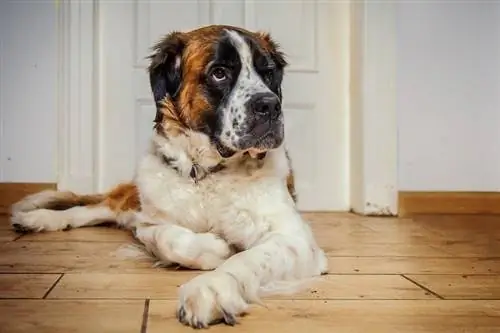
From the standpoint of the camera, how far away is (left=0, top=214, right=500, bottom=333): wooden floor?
0.93 metres

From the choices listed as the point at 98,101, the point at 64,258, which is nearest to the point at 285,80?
the point at 98,101

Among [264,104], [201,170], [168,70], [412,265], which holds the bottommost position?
[412,265]

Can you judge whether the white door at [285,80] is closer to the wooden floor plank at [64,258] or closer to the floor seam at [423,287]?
the wooden floor plank at [64,258]

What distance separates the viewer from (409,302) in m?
1.10

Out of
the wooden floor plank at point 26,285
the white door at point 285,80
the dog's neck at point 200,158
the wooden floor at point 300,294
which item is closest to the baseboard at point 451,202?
the white door at point 285,80

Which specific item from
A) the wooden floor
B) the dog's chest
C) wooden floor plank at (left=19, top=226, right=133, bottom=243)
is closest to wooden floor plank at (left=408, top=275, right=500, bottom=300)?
the wooden floor

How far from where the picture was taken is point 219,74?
160 cm

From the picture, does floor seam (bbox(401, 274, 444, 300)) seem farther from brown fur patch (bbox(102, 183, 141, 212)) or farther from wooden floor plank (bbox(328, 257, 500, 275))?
brown fur patch (bbox(102, 183, 141, 212))

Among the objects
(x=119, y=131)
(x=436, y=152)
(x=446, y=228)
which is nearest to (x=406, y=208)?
(x=436, y=152)

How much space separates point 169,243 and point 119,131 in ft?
4.87

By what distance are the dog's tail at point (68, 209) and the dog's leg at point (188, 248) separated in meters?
0.65

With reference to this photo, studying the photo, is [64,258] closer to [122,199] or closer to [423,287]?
[122,199]

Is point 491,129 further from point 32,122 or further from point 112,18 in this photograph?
point 32,122

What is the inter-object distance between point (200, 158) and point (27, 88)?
145 centimetres
